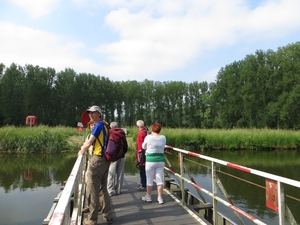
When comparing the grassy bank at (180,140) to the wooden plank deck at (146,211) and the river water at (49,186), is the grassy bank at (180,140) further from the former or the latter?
the wooden plank deck at (146,211)

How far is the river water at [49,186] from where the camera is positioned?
8203 millimetres

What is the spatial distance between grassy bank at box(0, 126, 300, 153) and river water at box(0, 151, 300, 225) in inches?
92.2

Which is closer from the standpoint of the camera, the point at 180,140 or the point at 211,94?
the point at 180,140

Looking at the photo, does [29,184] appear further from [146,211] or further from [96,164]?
[96,164]

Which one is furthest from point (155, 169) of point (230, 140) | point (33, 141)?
point (230, 140)

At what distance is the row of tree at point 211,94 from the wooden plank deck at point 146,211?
43.8 metres

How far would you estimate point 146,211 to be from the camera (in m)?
5.48

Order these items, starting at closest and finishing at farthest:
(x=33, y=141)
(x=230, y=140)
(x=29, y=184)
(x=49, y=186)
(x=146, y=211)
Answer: (x=146, y=211) < (x=49, y=186) < (x=29, y=184) < (x=33, y=141) < (x=230, y=140)

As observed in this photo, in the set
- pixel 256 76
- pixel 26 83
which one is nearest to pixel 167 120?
pixel 256 76

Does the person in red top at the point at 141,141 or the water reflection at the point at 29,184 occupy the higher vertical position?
the person in red top at the point at 141,141

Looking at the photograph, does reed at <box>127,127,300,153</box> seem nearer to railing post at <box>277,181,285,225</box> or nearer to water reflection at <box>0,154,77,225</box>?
water reflection at <box>0,154,77,225</box>

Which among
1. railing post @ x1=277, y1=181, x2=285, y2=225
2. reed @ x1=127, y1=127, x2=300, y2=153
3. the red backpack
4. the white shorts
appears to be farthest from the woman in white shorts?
reed @ x1=127, y1=127, x2=300, y2=153

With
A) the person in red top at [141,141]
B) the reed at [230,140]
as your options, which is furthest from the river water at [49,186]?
the reed at [230,140]

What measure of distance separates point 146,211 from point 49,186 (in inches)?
290
